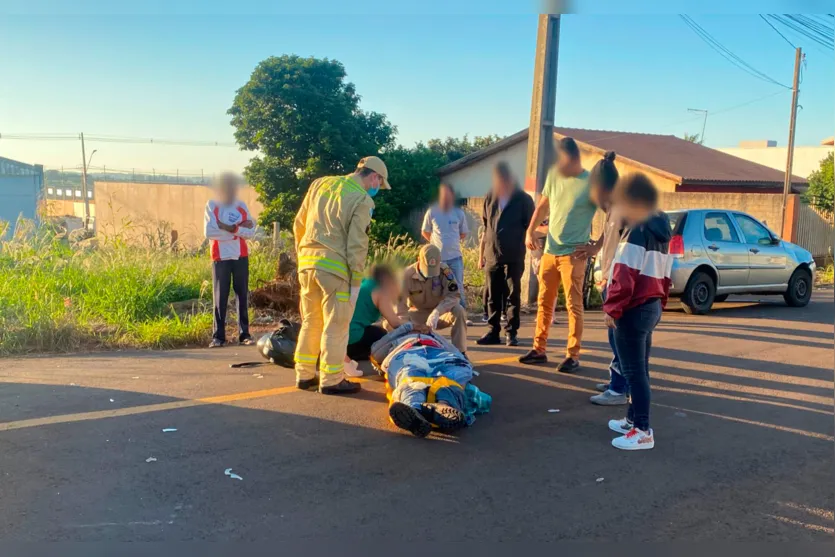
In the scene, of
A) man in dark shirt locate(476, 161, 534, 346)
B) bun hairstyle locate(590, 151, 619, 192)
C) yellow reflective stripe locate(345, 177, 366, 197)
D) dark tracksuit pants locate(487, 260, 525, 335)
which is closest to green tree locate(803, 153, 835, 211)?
man in dark shirt locate(476, 161, 534, 346)

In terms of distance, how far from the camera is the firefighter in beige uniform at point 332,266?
524cm

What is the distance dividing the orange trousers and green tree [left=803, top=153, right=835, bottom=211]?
1746 cm

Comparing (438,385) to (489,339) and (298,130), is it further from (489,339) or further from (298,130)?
(298,130)

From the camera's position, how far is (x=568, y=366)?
6.20 meters

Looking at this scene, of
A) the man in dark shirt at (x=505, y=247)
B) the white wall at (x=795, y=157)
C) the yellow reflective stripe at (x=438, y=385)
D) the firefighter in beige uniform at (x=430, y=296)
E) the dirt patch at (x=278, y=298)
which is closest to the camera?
the yellow reflective stripe at (x=438, y=385)

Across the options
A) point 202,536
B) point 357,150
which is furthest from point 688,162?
point 202,536

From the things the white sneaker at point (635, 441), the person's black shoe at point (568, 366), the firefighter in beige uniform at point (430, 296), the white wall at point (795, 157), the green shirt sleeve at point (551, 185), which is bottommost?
the white sneaker at point (635, 441)

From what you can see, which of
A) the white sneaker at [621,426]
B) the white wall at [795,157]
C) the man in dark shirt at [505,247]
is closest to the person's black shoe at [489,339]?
the man in dark shirt at [505,247]

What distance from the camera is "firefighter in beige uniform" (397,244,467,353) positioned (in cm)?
613

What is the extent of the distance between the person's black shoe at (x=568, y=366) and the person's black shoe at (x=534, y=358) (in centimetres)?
26

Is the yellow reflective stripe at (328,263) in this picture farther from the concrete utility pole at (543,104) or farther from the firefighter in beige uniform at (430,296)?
the concrete utility pole at (543,104)

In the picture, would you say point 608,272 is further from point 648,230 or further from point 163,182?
point 163,182

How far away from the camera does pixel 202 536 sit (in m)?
3.16

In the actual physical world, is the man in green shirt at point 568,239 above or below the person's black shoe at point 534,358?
above
